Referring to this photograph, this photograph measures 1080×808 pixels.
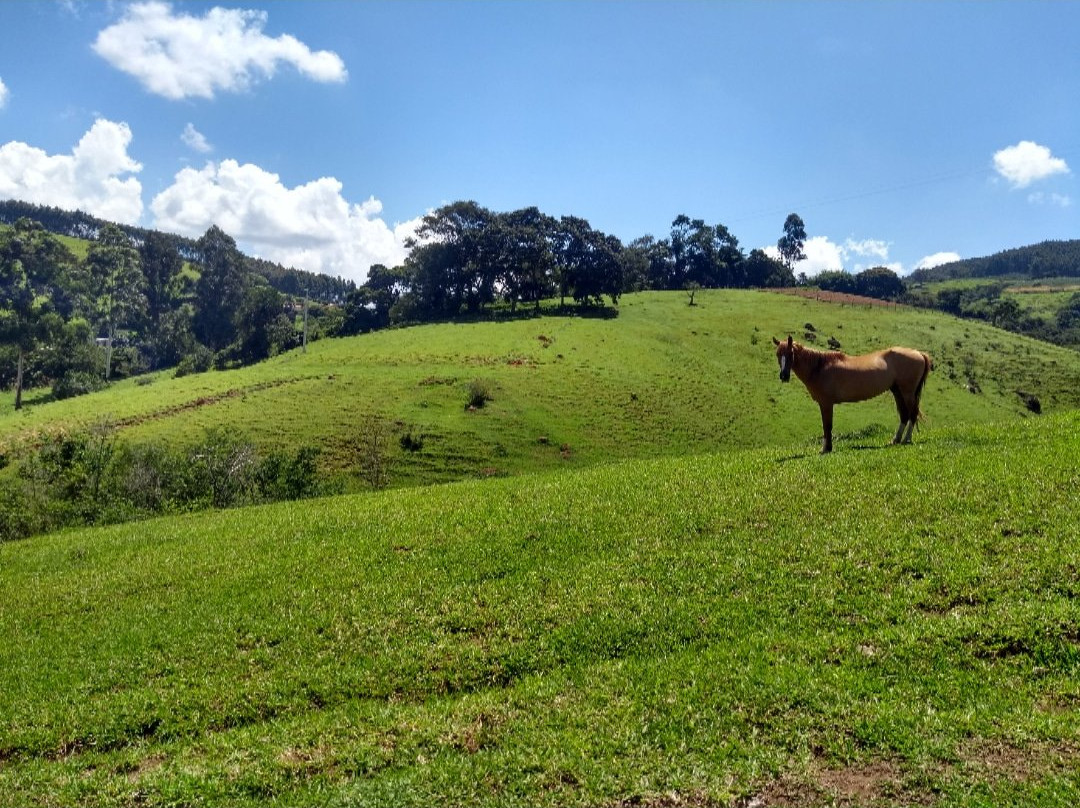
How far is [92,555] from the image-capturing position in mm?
17359

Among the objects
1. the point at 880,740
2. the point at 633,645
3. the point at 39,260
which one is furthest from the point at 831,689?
the point at 39,260

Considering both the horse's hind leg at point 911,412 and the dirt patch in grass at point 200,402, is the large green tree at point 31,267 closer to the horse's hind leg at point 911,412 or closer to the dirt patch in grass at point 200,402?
the dirt patch in grass at point 200,402

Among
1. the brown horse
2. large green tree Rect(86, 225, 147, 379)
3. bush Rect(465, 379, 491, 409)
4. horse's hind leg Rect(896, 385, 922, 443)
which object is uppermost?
large green tree Rect(86, 225, 147, 379)

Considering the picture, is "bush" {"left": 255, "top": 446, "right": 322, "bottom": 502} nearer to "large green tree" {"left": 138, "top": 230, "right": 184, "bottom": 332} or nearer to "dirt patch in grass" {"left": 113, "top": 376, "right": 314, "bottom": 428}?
"dirt patch in grass" {"left": 113, "top": 376, "right": 314, "bottom": 428}

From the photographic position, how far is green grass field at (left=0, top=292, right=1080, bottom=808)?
22.2ft

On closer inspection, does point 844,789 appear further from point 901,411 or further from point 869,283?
point 869,283

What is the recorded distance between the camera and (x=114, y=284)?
133m

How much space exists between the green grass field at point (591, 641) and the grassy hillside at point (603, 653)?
0.13ft

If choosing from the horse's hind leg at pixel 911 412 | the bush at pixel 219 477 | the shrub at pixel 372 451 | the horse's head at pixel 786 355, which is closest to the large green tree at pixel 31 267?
the shrub at pixel 372 451

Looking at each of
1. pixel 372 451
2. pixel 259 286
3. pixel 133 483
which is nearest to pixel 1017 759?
pixel 133 483

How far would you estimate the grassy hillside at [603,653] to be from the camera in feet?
22.1

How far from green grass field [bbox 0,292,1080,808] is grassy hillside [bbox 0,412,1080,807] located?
0.04 m

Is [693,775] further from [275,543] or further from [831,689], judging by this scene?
[275,543]

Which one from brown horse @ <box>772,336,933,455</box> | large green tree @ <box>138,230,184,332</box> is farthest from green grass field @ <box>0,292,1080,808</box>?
large green tree @ <box>138,230,184,332</box>
